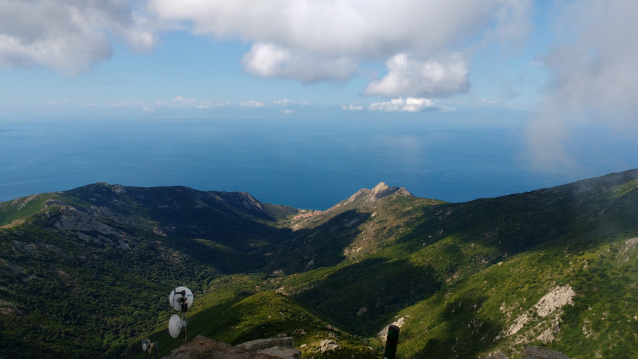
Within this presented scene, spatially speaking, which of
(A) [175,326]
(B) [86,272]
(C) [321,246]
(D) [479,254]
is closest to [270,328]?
(A) [175,326]

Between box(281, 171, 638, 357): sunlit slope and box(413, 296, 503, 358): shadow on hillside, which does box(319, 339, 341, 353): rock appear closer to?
box(413, 296, 503, 358): shadow on hillside

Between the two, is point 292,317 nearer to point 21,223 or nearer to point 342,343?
point 342,343

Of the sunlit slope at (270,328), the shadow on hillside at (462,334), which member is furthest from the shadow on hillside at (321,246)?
the shadow on hillside at (462,334)

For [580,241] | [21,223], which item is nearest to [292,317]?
[580,241]

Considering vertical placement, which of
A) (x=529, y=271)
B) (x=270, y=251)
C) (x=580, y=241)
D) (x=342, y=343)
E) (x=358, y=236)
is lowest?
(x=270, y=251)

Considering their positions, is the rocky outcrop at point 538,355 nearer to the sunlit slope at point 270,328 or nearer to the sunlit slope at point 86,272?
the sunlit slope at point 270,328

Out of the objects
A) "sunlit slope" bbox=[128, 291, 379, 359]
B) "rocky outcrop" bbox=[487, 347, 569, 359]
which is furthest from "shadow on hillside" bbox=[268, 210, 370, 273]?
"rocky outcrop" bbox=[487, 347, 569, 359]

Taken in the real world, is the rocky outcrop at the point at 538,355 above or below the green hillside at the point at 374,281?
above
